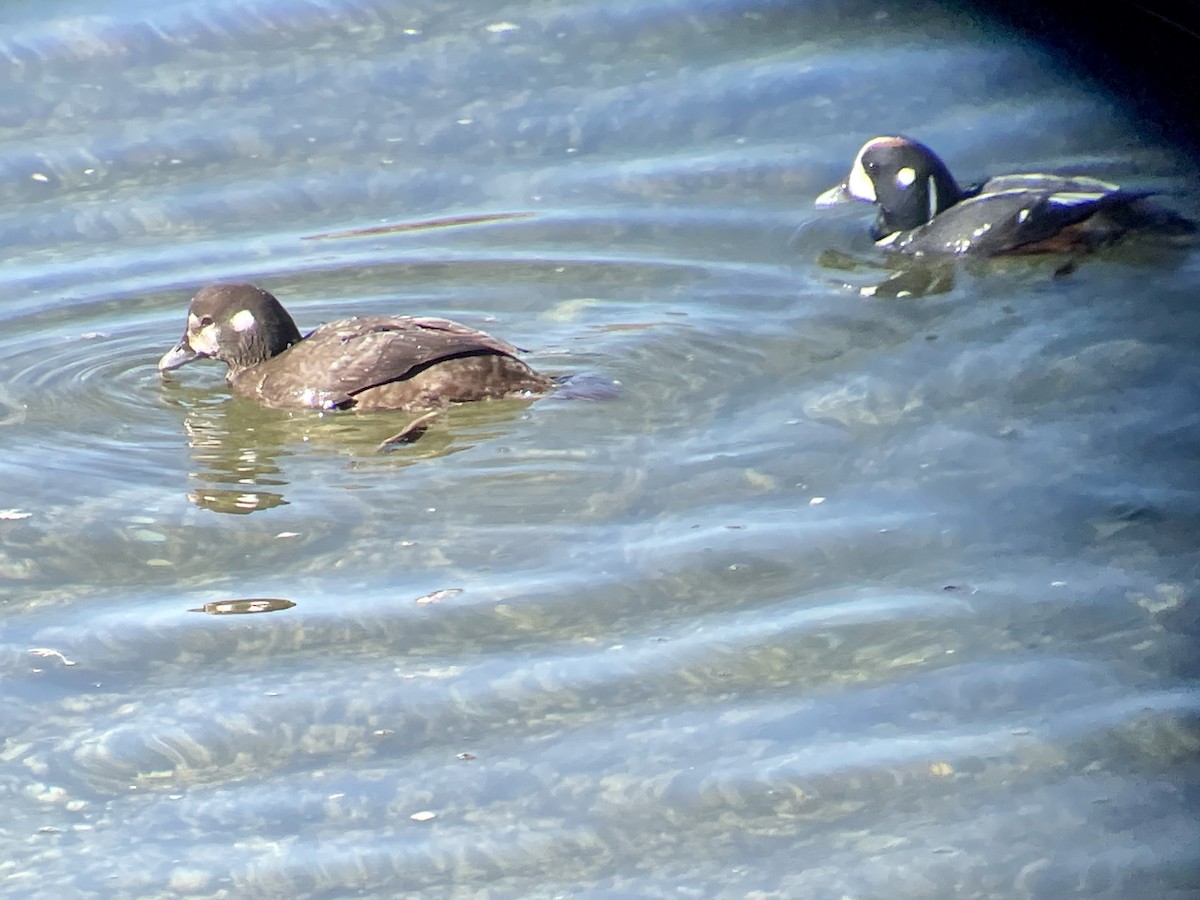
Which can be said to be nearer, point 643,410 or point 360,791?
point 360,791

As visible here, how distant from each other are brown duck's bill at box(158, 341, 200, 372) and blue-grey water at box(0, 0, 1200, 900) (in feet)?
0.41

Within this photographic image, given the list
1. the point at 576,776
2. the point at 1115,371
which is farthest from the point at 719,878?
the point at 1115,371

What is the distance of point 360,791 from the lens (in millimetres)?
3945

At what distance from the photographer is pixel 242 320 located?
6.53 meters

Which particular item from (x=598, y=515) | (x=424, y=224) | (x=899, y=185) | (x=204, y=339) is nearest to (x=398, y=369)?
(x=204, y=339)

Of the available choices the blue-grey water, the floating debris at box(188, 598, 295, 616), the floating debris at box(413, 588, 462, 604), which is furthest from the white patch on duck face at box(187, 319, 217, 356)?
the floating debris at box(413, 588, 462, 604)

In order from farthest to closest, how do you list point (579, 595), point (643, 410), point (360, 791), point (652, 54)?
1. point (652, 54)
2. point (643, 410)
3. point (579, 595)
4. point (360, 791)

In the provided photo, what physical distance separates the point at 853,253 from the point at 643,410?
2.30 meters

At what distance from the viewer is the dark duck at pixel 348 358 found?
6.19 m

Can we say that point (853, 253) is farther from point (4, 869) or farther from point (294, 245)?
point (4, 869)

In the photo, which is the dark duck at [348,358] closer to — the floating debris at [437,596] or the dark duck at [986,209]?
the floating debris at [437,596]

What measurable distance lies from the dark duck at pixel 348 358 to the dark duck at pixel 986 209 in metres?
2.34

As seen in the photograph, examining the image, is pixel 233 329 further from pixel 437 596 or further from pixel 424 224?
pixel 437 596

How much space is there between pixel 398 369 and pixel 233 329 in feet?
2.37
